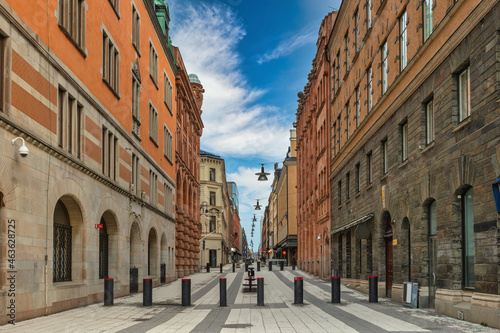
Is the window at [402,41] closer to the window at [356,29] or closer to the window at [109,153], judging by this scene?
the window at [356,29]

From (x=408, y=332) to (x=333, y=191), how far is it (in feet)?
77.9

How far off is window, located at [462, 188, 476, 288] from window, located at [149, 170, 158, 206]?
20639mm

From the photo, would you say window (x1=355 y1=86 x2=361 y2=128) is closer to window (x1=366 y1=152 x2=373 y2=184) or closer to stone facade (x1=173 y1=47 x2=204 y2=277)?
window (x1=366 y1=152 x2=373 y2=184)

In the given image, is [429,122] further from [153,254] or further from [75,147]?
[153,254]

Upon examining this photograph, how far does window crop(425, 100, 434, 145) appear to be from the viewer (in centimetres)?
1637

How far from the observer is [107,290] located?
59.6 feet

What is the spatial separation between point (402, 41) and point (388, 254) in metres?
8.12

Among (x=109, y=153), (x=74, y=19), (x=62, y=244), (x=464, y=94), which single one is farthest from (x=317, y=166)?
(x=464, y=94)

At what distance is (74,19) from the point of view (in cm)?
1831

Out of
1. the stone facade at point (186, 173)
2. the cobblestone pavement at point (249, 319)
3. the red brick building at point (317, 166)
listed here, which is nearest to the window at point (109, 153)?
the cobblestone pavement at point (249, 319)

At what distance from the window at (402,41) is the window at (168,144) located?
20.2 m

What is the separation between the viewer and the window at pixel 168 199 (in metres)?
37.3

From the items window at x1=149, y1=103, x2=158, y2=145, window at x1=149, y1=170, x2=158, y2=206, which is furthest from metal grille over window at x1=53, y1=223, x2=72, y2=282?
window at x1=149, y1=103, x2=158, y2=145

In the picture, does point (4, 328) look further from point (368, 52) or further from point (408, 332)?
point (368, 52)
